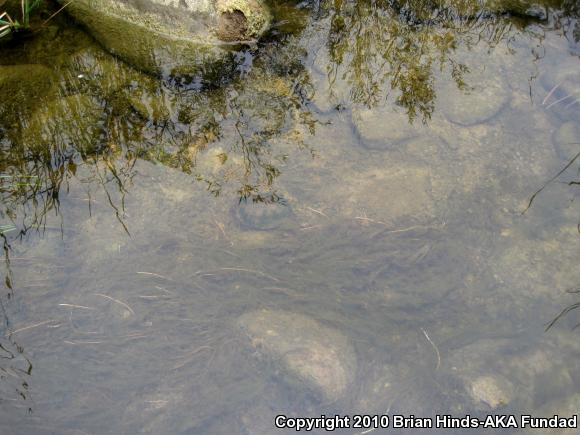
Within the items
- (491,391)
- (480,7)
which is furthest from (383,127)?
(491,391)

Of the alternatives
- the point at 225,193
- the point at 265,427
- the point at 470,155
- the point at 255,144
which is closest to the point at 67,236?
the point at 225,193

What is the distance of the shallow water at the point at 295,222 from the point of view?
9.29ft

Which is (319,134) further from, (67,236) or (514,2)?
(514,2)

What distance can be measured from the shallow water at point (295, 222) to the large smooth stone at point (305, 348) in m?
0.05

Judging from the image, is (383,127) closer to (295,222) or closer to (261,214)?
(295,222)

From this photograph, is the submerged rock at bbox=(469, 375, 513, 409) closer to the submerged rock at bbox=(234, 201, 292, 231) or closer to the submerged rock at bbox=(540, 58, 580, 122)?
the submerged rock at bbox=(234, 201, 292, 231)

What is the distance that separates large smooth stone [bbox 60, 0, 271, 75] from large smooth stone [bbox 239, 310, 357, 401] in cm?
186

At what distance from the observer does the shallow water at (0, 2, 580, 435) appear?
283cm

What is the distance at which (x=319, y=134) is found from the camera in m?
3.62

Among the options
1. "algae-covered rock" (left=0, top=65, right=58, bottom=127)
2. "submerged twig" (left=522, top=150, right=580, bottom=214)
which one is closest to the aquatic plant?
"algae-covered rock" (left=0, top=65, right=58, bottom=127)

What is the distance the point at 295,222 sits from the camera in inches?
130

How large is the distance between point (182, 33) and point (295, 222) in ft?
5.55

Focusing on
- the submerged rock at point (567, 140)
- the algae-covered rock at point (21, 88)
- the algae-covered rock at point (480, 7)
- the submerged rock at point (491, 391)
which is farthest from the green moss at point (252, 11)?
the submerged rock at point (491, 391)

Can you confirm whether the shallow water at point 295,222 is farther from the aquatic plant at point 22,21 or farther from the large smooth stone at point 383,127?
the aquatic plant at point 22,21
